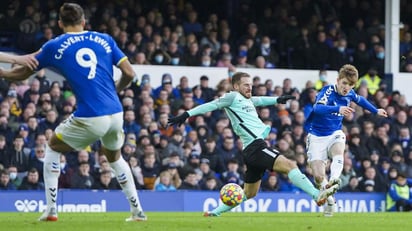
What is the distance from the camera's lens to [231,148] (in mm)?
25781

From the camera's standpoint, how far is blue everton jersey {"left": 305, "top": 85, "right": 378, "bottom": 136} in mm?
16750

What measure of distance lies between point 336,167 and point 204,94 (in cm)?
1097

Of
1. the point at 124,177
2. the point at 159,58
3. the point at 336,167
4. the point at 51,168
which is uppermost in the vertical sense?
the point at 159,58

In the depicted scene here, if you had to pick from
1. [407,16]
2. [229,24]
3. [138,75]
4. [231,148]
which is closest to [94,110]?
[231,148]

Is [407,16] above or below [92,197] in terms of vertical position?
above

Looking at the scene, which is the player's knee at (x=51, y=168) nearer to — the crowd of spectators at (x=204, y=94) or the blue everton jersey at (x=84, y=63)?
the blue everton jersey at (x=84, y=63)

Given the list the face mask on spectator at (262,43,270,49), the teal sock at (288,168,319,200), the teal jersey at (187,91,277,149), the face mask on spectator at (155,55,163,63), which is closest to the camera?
the teal sock at (288,168,319,200)

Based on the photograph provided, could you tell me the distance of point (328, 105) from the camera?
16.7m

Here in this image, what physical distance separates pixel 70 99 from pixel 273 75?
7.31 m

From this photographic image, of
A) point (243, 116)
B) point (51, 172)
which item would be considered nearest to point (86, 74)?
point (51, 172)

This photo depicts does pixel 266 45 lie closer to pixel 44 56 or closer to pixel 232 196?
pixel 232 196

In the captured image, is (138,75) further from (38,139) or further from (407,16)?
(407,16)

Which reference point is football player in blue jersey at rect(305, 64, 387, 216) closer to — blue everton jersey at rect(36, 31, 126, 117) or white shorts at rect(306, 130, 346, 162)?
white shorts at rect(306, 130, 346, 162)

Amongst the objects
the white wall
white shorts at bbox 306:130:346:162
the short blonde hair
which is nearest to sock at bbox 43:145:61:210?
the short blonde hair
